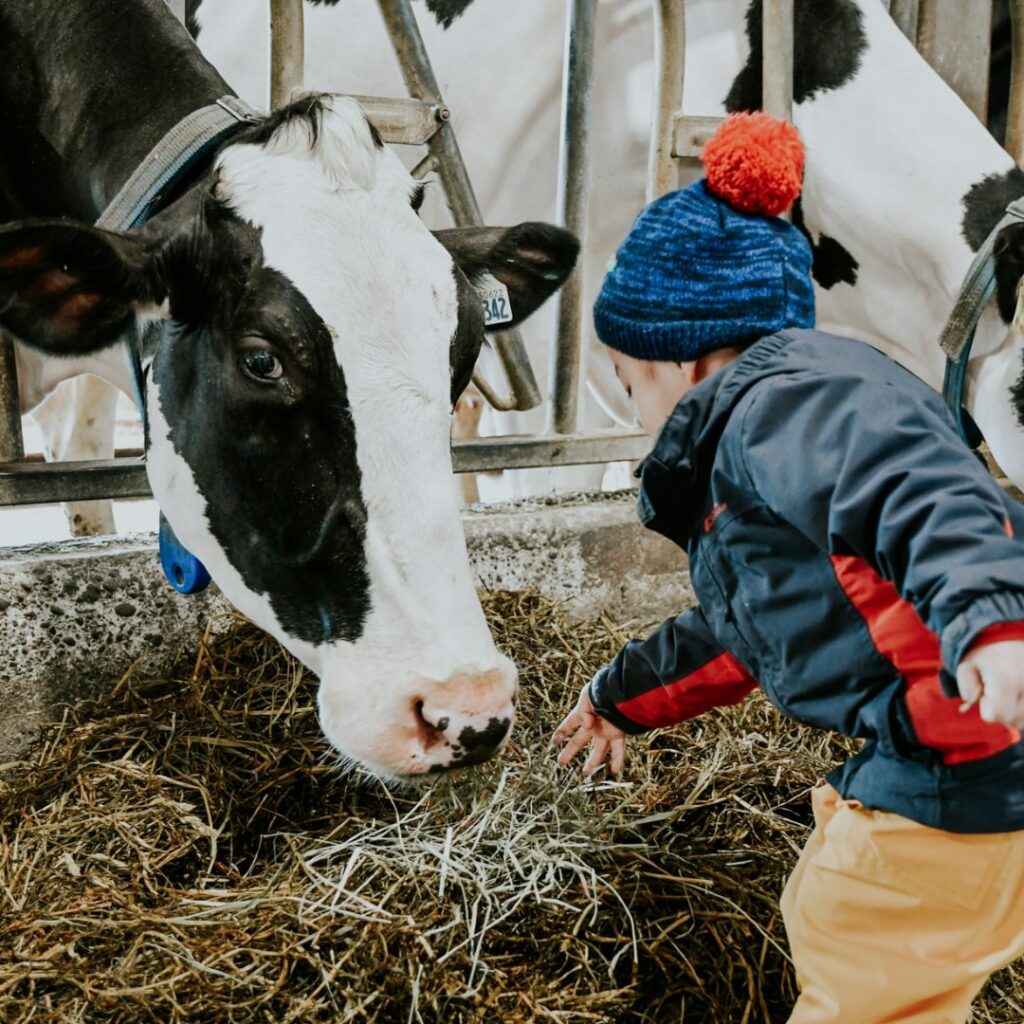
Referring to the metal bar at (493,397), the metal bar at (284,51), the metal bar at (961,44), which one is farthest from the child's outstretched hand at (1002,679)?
the metal bar at (961,44)

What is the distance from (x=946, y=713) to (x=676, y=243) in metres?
0.68

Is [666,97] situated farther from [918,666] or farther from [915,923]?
[915,923]

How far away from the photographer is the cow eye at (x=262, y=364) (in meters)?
1.50

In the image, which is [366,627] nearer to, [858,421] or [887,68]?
[858,421]

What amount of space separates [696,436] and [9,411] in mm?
1546

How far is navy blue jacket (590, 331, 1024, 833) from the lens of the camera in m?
1.05

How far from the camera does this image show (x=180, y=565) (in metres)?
1.96

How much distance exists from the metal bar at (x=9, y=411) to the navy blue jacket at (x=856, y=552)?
4.72ft

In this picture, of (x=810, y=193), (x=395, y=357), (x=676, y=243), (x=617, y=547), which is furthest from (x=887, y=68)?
(x=395, y=357)

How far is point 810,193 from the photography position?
3.12 meters

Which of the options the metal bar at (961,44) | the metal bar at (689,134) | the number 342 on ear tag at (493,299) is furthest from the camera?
the metal bar at (961,44)

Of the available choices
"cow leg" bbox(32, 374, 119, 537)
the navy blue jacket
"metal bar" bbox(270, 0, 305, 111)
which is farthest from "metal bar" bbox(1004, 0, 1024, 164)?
"cow leg" bbox(32, 374, 119, 537)

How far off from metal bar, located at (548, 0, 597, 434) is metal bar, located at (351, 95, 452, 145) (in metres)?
0.36

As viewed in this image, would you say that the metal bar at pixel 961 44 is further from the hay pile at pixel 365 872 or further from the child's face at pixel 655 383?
the child's face at pixel 655 383
